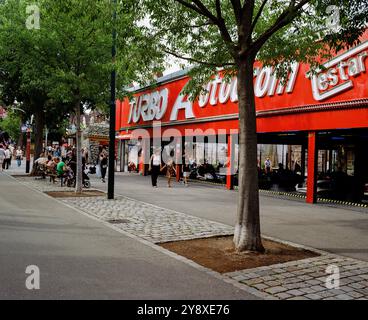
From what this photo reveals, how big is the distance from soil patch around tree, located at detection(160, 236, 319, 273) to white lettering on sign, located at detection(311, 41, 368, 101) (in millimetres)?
7253

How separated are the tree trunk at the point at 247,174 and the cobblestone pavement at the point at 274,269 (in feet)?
2.91

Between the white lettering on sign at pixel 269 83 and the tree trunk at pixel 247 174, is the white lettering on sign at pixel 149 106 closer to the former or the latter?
the white lettering on sign at pixel 269 83

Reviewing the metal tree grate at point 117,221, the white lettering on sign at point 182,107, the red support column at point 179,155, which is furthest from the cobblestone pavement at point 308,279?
the red support column at point 179,155

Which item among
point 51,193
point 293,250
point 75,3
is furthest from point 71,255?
point 51,193

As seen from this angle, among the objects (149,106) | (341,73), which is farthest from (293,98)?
(149,106)

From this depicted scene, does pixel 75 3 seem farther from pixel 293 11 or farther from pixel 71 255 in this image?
pixel 71 255

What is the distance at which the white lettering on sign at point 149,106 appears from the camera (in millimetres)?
24688

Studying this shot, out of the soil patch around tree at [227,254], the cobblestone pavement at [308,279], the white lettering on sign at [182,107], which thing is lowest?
the cobblestone pavement at [308,279]

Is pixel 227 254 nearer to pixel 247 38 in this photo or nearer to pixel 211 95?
pixel 247 38

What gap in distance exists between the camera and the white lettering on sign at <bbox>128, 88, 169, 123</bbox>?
2469cm

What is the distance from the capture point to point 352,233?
8734 millimetres

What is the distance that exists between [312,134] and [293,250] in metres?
8.22

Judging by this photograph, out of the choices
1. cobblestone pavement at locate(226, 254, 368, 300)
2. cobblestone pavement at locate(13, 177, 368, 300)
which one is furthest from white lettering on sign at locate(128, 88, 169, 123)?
cobblestone pavement at locate(226, 254, 368, 300)

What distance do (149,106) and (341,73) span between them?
15.3 metres
